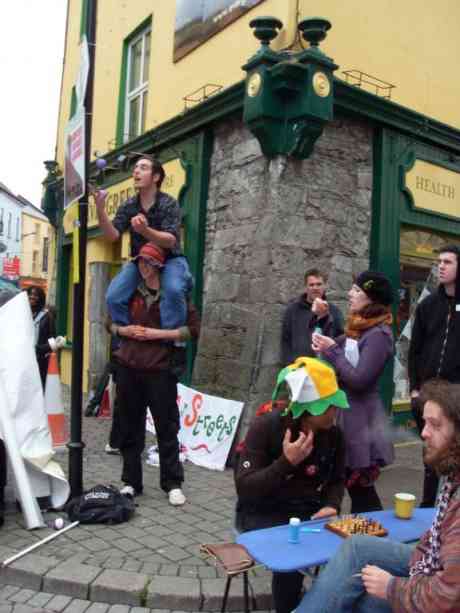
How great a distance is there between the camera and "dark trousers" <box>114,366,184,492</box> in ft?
14.7

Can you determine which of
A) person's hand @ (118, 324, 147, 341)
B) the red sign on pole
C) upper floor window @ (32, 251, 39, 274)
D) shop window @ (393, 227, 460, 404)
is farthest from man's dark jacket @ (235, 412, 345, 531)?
upper floor window @ (32, 251, 39, 274)

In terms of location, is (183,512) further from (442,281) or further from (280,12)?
(280,12)

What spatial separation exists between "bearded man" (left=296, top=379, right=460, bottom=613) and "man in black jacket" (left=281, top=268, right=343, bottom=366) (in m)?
3.08

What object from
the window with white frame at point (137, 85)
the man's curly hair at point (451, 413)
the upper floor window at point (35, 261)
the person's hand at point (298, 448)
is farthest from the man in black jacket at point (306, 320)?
the upper floor window at point (35, 261)

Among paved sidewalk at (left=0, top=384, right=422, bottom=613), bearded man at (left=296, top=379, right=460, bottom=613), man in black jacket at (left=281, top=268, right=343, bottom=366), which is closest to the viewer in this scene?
bearded man at (left=296, top=379, right=460, bottom=613)

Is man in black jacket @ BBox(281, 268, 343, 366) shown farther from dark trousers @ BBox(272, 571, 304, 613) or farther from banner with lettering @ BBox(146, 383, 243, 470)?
dark trousers @ BBox(272, 571, 304, 613)

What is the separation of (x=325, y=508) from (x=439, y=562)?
85 centimetres

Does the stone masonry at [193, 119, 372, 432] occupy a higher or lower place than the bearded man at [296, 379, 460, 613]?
higher

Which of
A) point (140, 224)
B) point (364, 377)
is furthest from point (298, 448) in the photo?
point (140, 224)

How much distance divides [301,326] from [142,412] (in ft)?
5.53

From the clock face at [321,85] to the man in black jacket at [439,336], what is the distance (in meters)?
2.23

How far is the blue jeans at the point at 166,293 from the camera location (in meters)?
4.48

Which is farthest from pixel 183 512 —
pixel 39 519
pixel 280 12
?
pixel 280 12

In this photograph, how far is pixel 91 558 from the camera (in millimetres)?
3607
